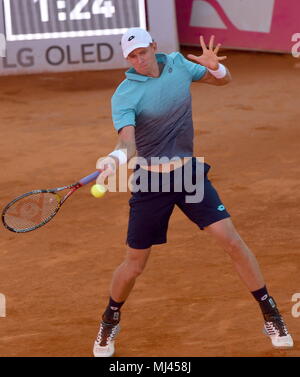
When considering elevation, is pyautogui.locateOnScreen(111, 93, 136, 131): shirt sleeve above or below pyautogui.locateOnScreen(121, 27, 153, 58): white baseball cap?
below

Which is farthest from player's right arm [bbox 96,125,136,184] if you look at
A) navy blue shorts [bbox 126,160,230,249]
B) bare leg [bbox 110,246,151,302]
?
bare leg [bbox 110,246,151,302]

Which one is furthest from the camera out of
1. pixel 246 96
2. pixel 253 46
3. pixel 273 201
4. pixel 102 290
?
pixel 253 46

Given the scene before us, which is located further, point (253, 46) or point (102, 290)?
point (253, 46)

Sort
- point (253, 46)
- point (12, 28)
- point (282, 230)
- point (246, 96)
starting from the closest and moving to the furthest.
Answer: point (282, 230) → point (246, 96) → point (12, 28) → point (253, 46)

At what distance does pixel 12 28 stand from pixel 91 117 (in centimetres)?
309

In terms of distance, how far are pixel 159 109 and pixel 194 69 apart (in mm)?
446

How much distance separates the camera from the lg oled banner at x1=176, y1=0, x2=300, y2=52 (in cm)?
1608

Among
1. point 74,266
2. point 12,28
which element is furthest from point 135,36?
point 12,28

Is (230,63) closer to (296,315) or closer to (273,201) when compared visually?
(273,201)

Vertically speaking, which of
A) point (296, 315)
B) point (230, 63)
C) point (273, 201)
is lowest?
point (230, 63)

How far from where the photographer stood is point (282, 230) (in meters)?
8.47

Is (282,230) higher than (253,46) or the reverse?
higher

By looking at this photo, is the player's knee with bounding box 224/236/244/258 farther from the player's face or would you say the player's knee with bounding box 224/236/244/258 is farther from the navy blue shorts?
the player's face

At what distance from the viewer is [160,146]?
5945 mm
